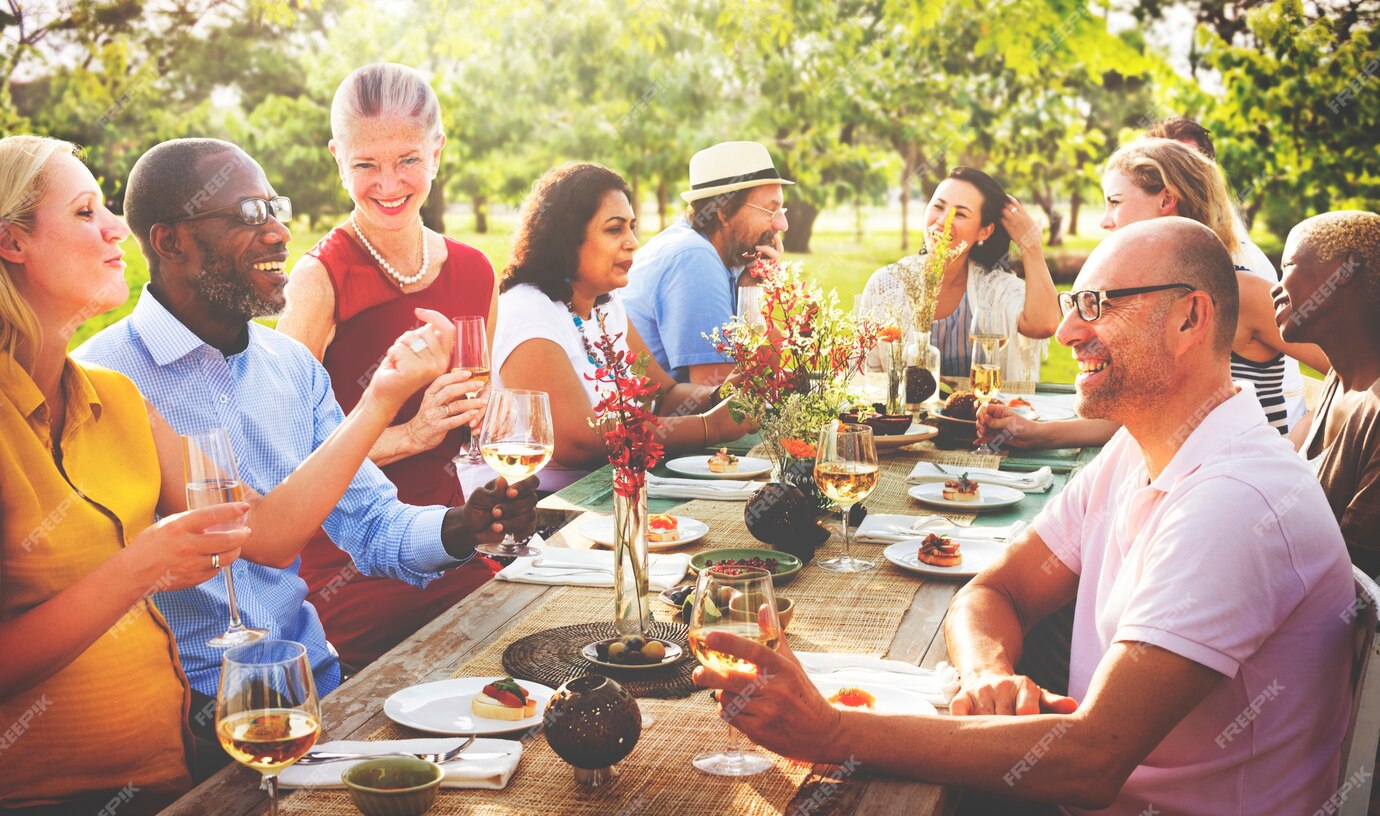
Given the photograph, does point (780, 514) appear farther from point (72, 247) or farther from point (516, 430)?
point (72, 247)

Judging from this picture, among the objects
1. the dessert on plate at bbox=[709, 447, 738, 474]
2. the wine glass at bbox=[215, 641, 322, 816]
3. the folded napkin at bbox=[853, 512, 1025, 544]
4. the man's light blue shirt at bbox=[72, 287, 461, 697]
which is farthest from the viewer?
the dessert on plate at bbox=[709, 447, 738, 474]

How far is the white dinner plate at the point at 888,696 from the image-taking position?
6.17 feet

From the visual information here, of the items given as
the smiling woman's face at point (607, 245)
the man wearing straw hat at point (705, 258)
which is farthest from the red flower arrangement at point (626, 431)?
the man wearing straw hat at point (705, 258)

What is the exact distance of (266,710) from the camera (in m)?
1.45

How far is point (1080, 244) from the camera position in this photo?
871 inches

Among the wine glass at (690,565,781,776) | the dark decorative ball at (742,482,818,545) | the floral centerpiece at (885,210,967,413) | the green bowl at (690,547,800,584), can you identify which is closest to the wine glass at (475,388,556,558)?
the green bowl at (690,547,800,584)

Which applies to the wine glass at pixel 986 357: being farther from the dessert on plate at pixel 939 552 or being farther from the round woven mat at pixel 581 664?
the round woven mat at pixel 581 664

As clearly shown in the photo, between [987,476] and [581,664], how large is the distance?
1785 mm

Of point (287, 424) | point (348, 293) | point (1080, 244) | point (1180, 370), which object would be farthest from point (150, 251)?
point (1080, 244)

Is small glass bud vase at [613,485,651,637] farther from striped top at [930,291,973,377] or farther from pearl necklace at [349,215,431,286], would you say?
striped top at [930,291,973,377]

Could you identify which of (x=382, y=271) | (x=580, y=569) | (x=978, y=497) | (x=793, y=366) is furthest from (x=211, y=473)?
(x=978, y=497)

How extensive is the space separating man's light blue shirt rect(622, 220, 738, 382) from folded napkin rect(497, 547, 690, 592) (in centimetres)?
249

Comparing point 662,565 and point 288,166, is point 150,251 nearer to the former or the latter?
point 662,565

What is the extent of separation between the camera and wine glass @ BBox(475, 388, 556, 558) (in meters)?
2.42
